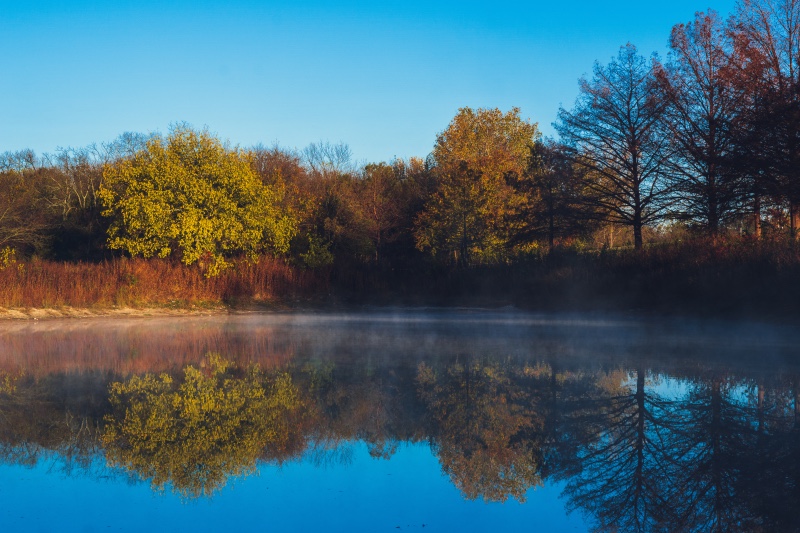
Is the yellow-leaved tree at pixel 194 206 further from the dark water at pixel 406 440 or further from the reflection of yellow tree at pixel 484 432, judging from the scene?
the reflection of yellow tree at pixel 484 432

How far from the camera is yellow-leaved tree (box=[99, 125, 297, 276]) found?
108ft

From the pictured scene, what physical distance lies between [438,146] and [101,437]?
5433cm

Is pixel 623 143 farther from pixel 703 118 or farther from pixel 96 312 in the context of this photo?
pixel 96 312

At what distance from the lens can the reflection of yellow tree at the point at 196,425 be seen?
5875mm

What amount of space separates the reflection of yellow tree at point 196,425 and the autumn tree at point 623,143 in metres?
24.0

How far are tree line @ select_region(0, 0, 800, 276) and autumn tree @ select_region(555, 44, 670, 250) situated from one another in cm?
6

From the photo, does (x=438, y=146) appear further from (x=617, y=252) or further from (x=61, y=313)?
(x=61, y=313)

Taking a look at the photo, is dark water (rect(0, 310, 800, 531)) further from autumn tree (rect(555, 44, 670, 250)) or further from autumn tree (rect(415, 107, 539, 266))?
autumn tree (rect(415, 107, 539, 266))

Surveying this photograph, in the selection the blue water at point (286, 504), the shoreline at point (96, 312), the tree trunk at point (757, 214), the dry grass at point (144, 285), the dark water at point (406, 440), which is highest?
the tree trunk at point (757, 214)

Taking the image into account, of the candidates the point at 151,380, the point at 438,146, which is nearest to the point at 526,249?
the point at 438,146

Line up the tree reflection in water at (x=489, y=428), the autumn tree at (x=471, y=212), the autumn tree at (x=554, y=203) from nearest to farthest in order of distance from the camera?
the tree reflection in water at (x=489, y=428)
the autumn tree at (x=554, y=203)
the autumn tree at (x=471, y=212)

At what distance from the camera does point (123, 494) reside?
5.30m

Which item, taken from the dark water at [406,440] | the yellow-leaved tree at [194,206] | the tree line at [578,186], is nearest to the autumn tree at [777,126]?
the tree line at [578,186]

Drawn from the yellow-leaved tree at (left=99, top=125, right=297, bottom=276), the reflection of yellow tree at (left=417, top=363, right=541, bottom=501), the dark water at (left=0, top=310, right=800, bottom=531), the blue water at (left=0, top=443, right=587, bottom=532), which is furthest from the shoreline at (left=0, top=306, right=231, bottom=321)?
the blue water at (left=0, top=443, right=587, bottom=532)
